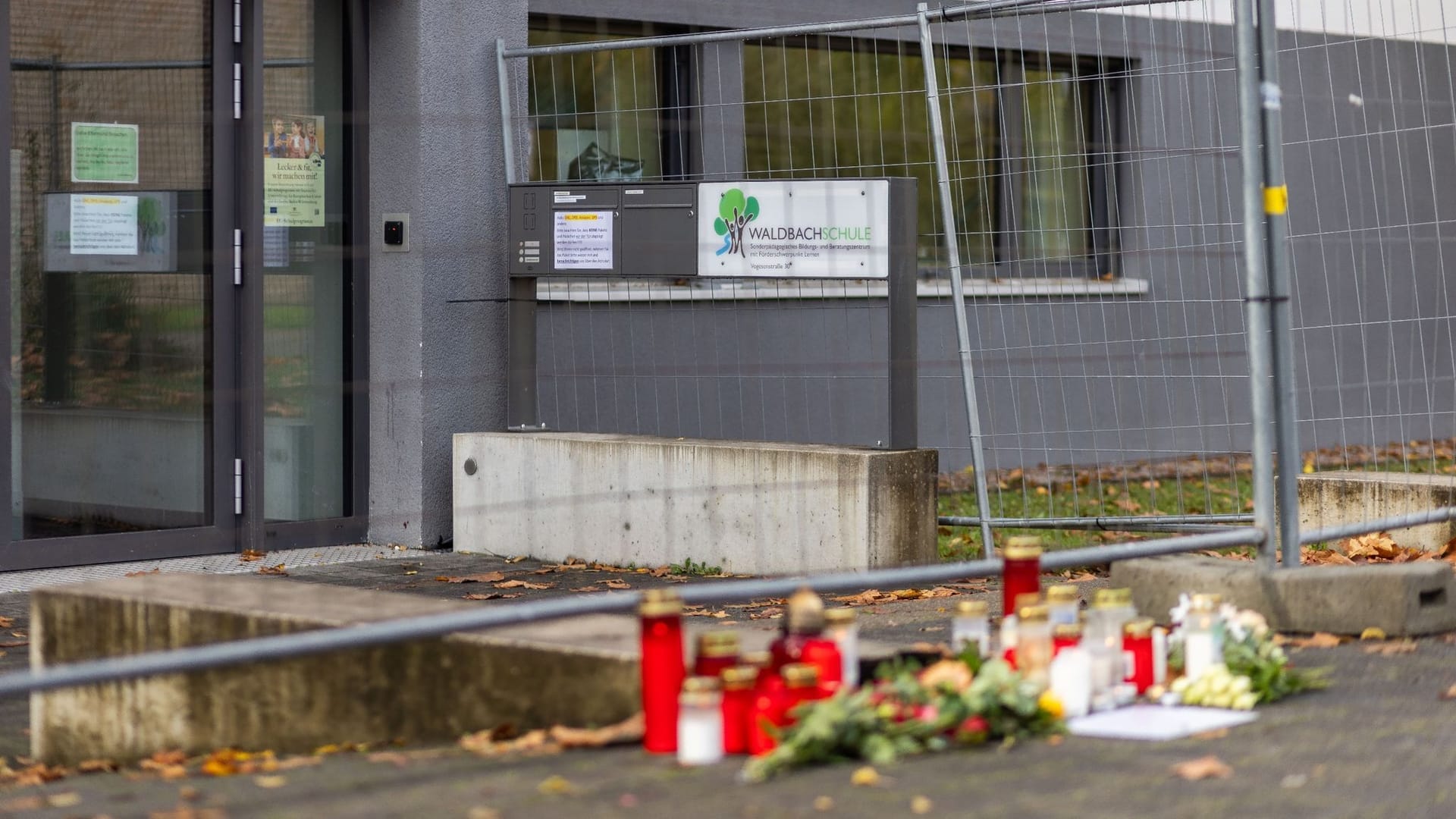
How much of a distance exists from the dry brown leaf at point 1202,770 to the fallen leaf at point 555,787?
137 centimetres

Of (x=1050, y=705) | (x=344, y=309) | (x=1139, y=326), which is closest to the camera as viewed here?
(x=1050, y=705)

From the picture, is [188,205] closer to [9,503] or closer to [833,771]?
[9,503]

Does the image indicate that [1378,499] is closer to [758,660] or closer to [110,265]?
[758,660]

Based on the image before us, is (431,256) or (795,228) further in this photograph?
(431,256)

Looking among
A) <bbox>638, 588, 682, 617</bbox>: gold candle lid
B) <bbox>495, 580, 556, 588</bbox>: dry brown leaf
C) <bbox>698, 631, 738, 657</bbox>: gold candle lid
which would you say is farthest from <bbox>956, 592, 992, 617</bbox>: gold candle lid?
<bbox>495, 580, 556, 588</bbox>: dry brown leaf

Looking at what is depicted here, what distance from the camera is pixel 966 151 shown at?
41.2 ft

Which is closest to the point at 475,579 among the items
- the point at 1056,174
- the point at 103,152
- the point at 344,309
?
the point at 344,309

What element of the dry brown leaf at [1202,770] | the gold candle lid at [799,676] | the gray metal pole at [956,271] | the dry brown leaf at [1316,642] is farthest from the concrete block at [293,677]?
the gray metal pole at [956,271]

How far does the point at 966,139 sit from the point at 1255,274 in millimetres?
6991

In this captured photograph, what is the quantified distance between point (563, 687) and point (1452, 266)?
39.9ft

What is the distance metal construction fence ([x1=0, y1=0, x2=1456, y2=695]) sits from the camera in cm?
1059

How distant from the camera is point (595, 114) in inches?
448

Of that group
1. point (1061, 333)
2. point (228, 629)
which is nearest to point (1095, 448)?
point (1061, 333)

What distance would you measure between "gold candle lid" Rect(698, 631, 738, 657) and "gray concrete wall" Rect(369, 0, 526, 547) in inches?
225
